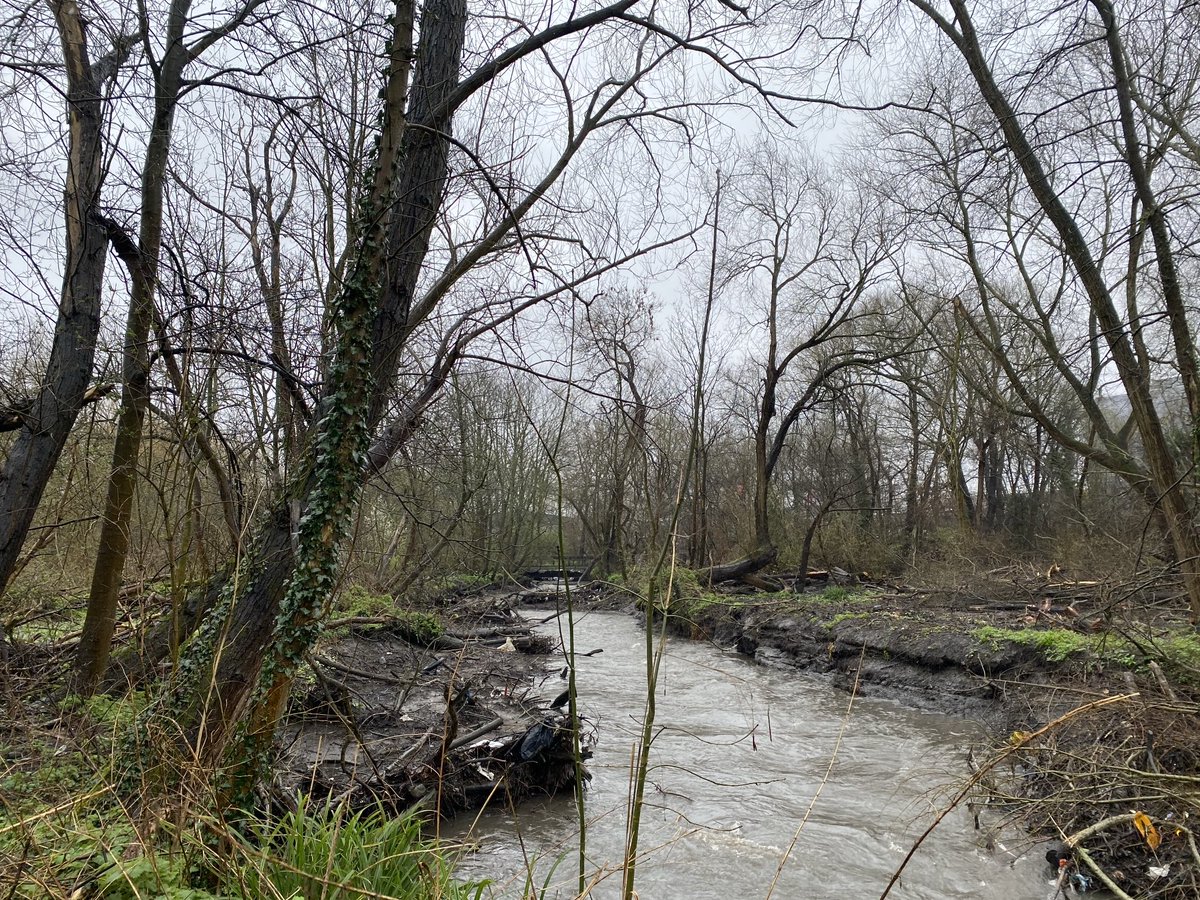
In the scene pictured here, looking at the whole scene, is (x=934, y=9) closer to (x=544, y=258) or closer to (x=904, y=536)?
(x=544, y=258)

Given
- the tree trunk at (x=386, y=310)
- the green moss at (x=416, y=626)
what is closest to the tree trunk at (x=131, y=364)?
the tree trunk at (x=386, y=310)

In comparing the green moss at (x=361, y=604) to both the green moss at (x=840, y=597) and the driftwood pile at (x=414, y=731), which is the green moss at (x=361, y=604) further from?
the green moss at (x=840, y=597)

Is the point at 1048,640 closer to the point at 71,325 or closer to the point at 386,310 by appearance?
the point at 386,310

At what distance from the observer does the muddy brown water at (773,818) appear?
5.38 m

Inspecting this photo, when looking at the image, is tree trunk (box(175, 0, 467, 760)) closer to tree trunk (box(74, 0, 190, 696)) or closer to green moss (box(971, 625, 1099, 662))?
tree trunk (box(74, 0, 190, 696))

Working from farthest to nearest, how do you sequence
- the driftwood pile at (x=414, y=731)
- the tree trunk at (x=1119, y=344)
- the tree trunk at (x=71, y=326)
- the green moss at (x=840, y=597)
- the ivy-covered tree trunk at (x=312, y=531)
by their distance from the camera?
the green moss at (x=840, y=597) → the tree trunk at (x=1119, y=344) → the driftwood pile at (x=414, y=731) → the tree trunk at (x=71, y=326) → the ivy-covered tree trunk at (x=312, y=531)

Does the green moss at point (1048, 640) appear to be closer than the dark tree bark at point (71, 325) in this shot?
No

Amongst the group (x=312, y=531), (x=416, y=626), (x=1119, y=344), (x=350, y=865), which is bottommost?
(x=350, y=865)

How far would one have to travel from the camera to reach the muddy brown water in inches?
212

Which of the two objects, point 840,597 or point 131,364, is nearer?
point 131,364

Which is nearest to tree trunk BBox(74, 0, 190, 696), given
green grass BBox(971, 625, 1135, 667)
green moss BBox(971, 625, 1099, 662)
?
green grass BBox(971, 625, 1135, 667)

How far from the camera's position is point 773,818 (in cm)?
675

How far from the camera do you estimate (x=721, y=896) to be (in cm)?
530

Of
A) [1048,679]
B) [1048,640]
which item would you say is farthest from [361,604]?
[1048,640]
